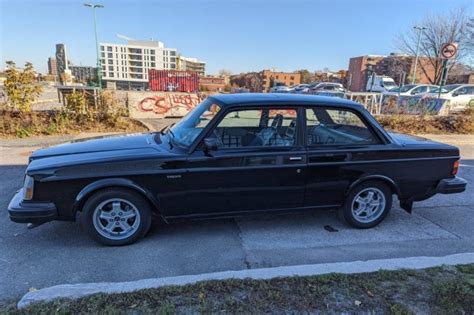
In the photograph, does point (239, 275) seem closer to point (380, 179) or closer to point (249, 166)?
point (249, 166)

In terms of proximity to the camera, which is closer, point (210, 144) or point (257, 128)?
point (210, 144)

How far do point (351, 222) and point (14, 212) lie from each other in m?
3.68

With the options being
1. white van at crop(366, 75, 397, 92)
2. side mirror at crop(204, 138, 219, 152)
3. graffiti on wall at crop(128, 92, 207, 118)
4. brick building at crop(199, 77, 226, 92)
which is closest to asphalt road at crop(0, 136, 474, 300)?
side mirror at crop(204, 138, 219, 152)

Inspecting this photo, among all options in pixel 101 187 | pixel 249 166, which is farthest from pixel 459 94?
pixel 101 187

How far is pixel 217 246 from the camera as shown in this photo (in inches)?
134

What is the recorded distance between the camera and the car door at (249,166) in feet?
10.9

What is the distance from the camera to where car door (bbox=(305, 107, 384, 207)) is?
3.58m

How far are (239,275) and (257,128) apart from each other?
68.6 inches

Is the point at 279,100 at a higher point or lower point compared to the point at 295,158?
higher

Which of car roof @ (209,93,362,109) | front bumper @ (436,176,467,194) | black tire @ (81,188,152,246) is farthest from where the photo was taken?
front bumper @ (436,176,467,194)

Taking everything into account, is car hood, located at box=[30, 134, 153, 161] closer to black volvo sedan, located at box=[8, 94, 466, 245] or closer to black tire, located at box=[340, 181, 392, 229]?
black volvo sedan, located at box=[8, 94, 466, 245]

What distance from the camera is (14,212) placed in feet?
9.96

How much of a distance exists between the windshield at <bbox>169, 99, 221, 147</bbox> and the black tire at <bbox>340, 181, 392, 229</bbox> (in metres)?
1.91

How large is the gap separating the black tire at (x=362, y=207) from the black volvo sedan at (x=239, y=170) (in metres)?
0.01
